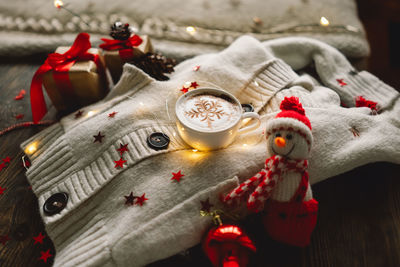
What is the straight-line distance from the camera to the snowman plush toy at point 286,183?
0.58m

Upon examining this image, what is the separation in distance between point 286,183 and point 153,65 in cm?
57

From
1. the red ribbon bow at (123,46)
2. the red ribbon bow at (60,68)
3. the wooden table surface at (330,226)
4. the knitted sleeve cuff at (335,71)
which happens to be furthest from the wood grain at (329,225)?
the red ribbon bow at (123,46)

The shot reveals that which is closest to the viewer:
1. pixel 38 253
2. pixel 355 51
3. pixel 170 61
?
pixel 38 253

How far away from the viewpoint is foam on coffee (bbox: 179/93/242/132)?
0.68 metres

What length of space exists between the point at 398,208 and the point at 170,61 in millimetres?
818

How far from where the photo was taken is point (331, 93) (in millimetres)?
895

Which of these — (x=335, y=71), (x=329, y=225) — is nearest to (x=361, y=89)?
(x=335, y=71)

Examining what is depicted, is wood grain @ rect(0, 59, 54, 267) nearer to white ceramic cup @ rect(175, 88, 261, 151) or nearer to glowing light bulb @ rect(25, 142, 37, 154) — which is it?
glowing light bulb @ rect(25, 142, 37, 154)

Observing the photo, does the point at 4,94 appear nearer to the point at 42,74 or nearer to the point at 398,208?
the point at 42,74

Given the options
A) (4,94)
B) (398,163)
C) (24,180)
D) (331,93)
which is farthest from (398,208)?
(4,94)

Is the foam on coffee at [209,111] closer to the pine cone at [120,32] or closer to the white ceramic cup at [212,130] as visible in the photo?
the white ceramic cup at [212,130]

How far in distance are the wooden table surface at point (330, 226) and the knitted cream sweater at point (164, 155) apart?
0.07 meters

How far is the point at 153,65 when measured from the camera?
3.04 ft

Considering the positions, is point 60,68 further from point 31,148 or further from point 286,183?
point 286,183
